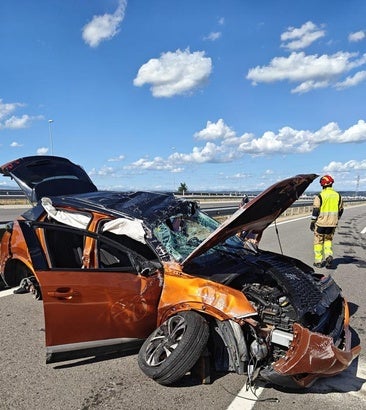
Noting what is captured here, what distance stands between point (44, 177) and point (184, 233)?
10.8 feet

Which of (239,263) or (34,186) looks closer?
(239,263)

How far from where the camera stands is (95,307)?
11.8 ft

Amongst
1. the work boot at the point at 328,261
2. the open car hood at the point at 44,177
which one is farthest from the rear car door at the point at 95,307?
the work boot at the point at 328,261

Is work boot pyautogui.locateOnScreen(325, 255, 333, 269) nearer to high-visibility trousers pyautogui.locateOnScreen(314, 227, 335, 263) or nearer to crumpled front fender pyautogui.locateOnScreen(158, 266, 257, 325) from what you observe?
high-visibility trousers pyautogui.locateOnScreen(314, 227, 335, 263)

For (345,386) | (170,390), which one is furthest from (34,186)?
(345,386)

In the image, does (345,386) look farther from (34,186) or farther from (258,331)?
(34,186)

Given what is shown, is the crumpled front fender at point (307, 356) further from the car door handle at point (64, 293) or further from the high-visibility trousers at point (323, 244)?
the high-visibility trousers at point (323, 244)

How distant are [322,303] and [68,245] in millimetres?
2775

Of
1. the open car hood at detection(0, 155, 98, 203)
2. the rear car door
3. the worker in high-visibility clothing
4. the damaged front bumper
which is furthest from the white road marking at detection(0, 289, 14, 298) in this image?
the worker in high-visibility clothing

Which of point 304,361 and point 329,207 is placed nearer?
point 304,361

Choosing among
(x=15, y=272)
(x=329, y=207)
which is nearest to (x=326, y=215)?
(x=329, y=207)

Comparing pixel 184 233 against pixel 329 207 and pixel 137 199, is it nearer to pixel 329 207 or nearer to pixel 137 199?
pixel 137 199

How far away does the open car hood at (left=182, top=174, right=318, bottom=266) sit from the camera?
136 inches

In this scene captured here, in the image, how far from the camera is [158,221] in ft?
13.8
